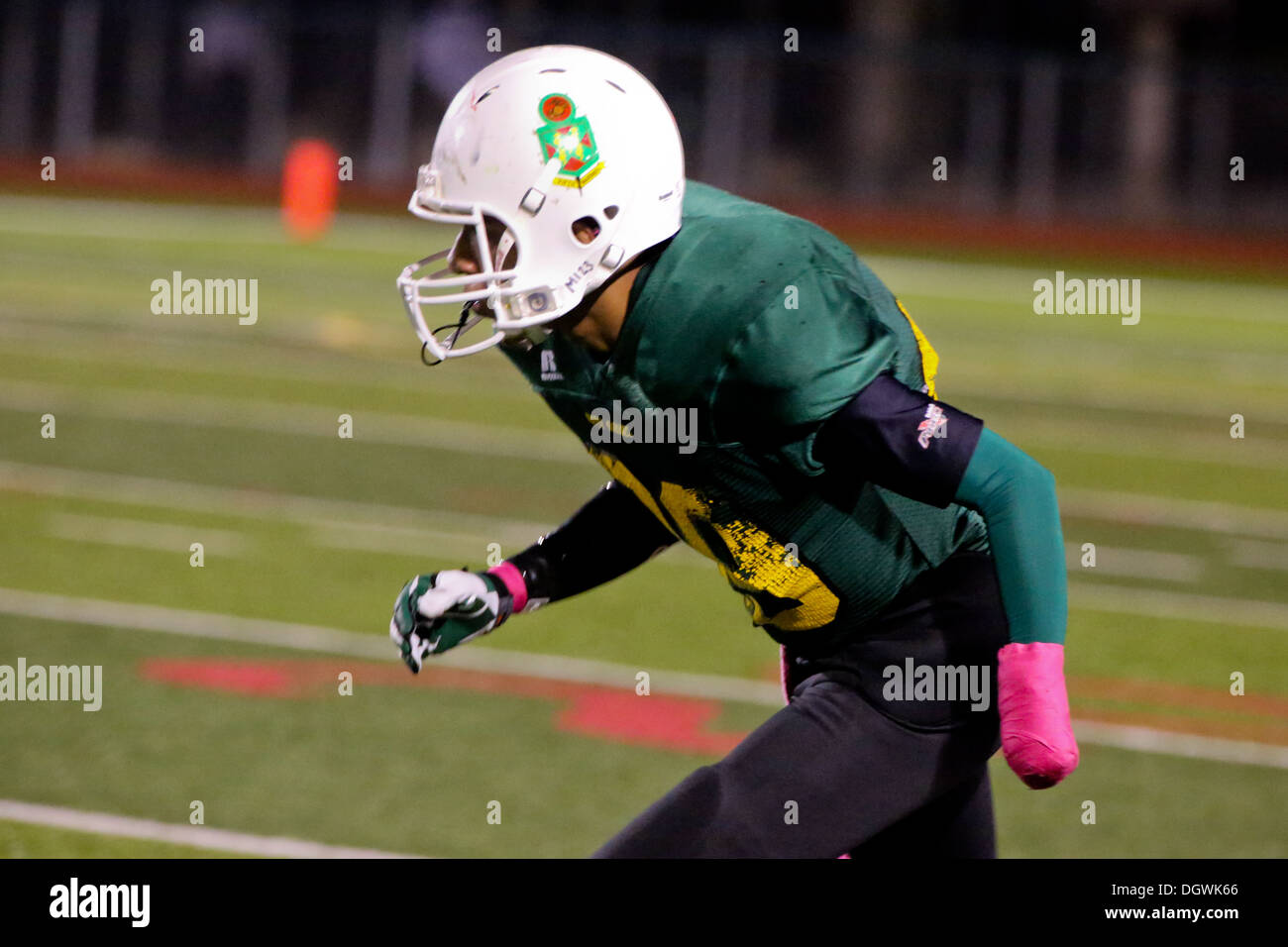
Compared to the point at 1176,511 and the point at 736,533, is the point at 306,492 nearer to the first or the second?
the point at 1176,511

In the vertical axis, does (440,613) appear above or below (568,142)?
below

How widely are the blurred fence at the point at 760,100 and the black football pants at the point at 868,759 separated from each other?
70.6 ft

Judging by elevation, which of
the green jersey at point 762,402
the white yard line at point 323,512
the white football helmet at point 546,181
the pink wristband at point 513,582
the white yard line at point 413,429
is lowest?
the white yard line at point 323,512

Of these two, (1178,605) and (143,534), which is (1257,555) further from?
(143,534)

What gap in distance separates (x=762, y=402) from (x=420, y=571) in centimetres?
510

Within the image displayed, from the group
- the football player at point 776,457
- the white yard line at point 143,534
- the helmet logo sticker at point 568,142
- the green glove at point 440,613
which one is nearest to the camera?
the football player at point 776,457

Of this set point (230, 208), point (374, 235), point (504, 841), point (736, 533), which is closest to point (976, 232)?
point (374, 235)

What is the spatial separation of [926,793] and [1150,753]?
3175 mm

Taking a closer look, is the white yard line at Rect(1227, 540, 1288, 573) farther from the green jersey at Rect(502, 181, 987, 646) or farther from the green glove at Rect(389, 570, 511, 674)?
the green glove at Rect(389, 570, 511, 674)

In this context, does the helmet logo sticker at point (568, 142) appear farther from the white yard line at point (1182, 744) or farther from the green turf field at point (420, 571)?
the white yard line at point (1182, 744)

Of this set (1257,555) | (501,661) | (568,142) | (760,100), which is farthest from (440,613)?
(760,100)

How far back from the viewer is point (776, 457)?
3.04 metres

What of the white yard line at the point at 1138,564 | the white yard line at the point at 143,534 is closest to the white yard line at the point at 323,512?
the white yard line at the point at 143,534

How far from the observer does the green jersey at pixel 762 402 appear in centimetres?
296
